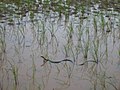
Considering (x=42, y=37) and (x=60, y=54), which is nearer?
(x=60, y=54)

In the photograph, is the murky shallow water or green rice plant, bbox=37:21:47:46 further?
green rice plant, bbox=37:21:47:46

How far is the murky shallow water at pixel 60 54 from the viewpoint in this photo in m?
3.13

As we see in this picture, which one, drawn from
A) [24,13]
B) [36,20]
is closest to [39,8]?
[24,13]

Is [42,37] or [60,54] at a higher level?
[42,37]

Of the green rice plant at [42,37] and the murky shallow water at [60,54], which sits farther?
the green rice plant at [42,37]

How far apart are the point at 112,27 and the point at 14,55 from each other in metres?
1.97

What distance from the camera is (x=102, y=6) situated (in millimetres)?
7031

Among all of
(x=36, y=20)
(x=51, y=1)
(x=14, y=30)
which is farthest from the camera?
(x=51, y=1)

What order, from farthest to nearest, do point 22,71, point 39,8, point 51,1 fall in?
point 51,1 → point 39,8 → point 22,71

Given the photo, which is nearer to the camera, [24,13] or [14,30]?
[14,30]

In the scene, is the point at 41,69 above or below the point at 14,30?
below

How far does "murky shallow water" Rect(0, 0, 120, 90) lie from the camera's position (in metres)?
3.13

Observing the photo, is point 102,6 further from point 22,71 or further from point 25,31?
point 22,71

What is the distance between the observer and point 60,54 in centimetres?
397
